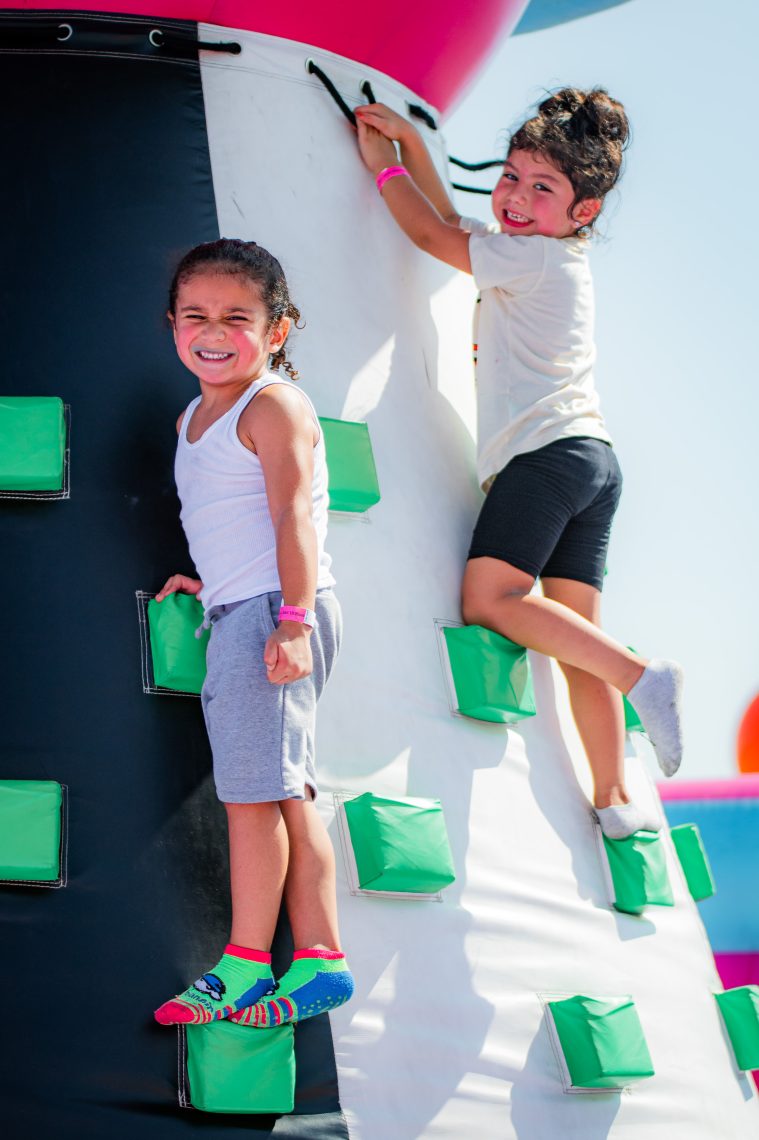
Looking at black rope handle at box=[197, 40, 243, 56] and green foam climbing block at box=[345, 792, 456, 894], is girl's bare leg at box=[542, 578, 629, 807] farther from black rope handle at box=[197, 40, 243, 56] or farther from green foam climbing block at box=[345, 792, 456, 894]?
black rope handle at box=[197, 40, 243, 56]

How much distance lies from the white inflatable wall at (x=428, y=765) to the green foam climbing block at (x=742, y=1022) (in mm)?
27

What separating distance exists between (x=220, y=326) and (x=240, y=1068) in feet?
3.23

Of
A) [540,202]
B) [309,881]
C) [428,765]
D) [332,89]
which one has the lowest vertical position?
[309,881]

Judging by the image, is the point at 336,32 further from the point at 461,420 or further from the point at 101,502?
the point at 101,502

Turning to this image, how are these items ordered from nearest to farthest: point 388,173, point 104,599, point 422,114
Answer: point 104,599 → point 388,173 → point 422,114

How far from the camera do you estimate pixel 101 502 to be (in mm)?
2016

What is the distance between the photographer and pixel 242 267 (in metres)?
1.98

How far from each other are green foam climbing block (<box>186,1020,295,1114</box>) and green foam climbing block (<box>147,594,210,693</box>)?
0.46 metres

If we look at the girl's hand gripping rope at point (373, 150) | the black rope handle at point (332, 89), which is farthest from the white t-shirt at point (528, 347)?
the black rope handle at point (332, 89)

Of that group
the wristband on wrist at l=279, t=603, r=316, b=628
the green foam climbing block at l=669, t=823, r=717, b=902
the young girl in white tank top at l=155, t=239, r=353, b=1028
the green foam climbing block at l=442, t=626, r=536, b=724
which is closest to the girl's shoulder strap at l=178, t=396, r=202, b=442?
the young girl in white tank top at l=155, t=239, r=353, b=1028

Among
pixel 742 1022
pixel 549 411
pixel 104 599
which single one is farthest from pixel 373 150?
pixel 742 1022

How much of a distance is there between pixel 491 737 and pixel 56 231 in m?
1.06

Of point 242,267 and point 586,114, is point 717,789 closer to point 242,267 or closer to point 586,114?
point 586,114

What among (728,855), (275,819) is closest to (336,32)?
(275,819)
